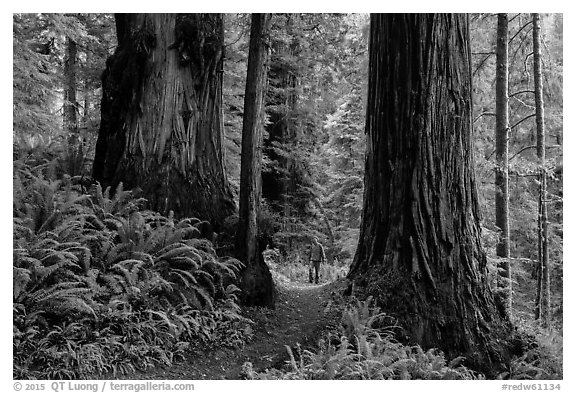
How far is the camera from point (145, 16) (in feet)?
24.2

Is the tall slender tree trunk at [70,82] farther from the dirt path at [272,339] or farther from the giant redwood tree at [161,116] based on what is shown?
the dirt path at [272,339]

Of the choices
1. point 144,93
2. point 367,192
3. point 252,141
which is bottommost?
point 367,192

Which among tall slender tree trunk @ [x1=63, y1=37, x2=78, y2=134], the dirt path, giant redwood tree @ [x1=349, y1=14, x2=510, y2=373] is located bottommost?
the dirt path

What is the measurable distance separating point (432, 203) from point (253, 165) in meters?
2.51

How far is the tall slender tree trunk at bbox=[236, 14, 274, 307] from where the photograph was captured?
21.5 ft

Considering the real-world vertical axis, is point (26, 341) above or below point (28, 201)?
below

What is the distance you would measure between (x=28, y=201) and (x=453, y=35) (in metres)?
5.93

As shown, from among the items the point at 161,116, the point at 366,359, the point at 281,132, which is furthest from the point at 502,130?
the point at 281,132

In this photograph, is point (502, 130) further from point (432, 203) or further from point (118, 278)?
point (118, 278)

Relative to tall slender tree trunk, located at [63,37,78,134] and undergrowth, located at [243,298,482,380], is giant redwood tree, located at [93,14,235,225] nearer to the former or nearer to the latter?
undergrowth, located at [243,298,482,380]

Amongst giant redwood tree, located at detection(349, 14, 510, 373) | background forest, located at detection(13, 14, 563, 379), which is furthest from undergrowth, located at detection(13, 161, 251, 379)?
giant redwood tree, located at detection(349, 14, 510, 373)

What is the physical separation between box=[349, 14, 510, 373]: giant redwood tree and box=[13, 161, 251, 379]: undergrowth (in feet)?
7.29
